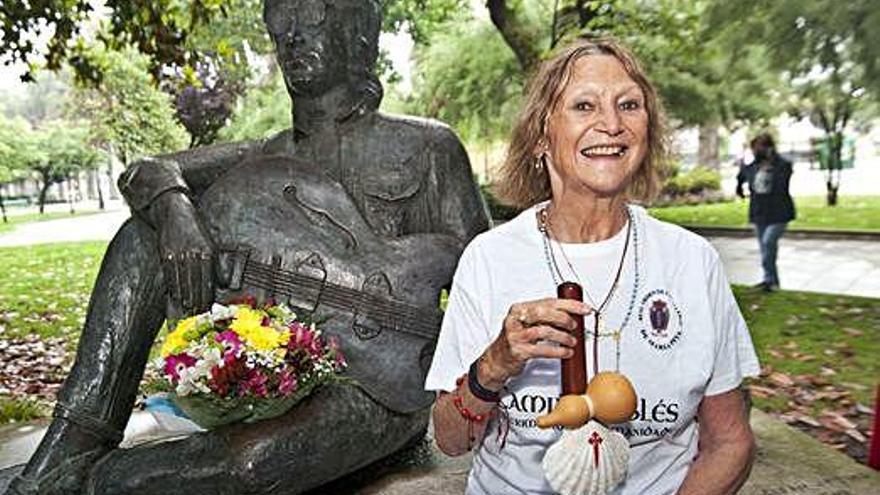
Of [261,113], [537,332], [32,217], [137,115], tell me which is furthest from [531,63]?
[32,217]

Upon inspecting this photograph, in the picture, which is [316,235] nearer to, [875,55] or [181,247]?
[181,247]

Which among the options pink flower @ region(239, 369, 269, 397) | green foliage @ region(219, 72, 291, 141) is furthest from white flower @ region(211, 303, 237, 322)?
green foliage @ region(219, 72, 291, 141)

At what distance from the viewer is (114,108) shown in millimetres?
19328

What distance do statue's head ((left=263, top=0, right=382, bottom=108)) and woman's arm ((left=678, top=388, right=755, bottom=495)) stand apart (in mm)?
1881

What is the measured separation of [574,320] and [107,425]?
7.03 ft

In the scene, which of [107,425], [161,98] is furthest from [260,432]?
[161,98]

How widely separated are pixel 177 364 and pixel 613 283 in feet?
4.61

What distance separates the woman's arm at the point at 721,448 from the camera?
1.62 metres

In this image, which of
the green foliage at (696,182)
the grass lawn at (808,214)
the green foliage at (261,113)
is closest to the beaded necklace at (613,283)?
the grass lawn at (808,214)

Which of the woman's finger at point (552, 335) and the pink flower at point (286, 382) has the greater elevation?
the woman's finger at point (552, 335)

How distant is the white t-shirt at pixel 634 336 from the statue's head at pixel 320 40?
1541mm

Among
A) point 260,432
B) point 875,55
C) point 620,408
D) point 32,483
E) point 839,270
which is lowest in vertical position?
point 839,270

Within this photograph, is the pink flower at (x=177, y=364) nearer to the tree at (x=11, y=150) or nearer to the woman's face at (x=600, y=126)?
the woman's face at (x=600, y=126)

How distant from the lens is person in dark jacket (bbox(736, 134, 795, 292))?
8742 mm
